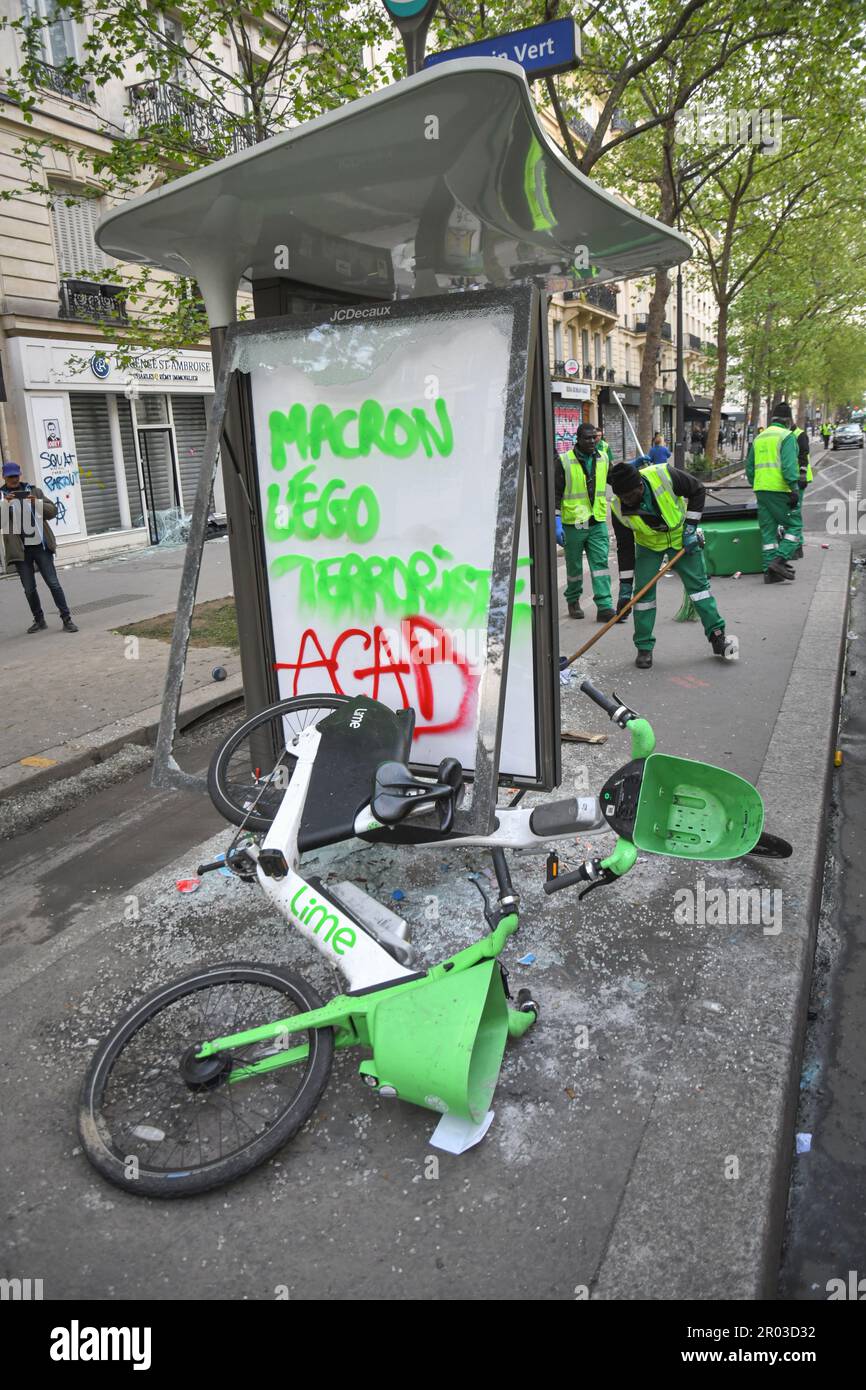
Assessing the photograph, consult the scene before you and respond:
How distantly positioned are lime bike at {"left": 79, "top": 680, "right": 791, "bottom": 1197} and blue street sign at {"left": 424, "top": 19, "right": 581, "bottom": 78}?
3487 millimetres

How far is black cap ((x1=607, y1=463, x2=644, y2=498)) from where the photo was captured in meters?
7.04

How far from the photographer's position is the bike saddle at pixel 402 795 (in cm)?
285

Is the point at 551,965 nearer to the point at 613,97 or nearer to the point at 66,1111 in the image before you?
the point at 66,1111

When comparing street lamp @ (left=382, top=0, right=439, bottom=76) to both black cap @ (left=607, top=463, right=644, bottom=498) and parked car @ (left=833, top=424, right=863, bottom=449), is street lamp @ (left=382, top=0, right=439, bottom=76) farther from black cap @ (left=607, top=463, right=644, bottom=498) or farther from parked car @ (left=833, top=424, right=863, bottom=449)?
parked car @ (left=833, top=424, right=863, bottom=449)

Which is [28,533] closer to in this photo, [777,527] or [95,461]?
[777,527]

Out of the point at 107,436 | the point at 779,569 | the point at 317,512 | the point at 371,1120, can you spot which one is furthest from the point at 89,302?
the point at 371,1120

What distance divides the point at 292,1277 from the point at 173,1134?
0.61 metres

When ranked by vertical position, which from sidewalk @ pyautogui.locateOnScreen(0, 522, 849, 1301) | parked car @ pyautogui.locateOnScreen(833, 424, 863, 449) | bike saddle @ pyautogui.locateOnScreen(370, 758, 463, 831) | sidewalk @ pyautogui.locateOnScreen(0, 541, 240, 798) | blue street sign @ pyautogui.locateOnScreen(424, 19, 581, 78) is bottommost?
sidewalk @ pyautogui.locateOnScreen(0, 522, 849, 1301)

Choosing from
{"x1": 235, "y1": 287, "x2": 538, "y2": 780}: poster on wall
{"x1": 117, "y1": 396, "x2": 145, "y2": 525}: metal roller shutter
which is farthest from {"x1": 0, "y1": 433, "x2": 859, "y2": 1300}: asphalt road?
{"x1": 117, "y1": 396, "x2": 145, "y2": 525}: metal roller shutter

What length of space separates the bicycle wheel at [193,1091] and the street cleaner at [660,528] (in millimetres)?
5200

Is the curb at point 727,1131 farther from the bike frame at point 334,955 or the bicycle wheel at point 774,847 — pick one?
the bike frame at point 334,955

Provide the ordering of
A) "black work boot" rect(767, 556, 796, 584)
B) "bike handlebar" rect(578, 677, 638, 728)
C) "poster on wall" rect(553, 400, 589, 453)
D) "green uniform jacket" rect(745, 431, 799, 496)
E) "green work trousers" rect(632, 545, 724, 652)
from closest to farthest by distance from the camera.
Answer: "bike handlebar" rect(578, 677, 638, 728) → "green work trousers" rect(632, 545, 724, 652) → "green uniform jacket" rect(745, 431, 799, 496) → "black work boot" rect(767, 556, 796, 584) → "poster on wall" rect(553, 400, 589, 453)
